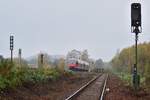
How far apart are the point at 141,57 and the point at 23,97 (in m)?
68.7

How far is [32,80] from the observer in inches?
1057

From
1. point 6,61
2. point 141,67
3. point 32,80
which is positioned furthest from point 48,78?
point 141,67

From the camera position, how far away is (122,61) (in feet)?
439

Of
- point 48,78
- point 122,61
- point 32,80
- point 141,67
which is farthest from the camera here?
point 122,61

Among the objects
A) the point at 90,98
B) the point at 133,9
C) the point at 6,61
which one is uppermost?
the point at 133,9

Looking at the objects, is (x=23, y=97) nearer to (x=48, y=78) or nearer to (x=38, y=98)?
(x=38, y=98)

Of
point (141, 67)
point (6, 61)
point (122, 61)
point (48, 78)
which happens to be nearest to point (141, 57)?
point (141, 67)

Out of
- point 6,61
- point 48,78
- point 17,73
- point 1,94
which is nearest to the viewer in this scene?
point 1,94

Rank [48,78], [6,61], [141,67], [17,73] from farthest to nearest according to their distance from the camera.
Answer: [141,67] < [48,78] < [17,73] < [6,61]

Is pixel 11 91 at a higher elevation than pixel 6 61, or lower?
lower

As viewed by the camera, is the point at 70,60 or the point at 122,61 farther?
the point at 122,61

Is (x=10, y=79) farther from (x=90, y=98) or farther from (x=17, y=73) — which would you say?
(x=90, y=98)

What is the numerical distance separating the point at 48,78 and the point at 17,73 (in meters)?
10.2

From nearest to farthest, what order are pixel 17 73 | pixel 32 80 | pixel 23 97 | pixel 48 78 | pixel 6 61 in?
1. pixel 23 97
2. pixel 6 61
3. pixel 17 73
4. pixel 32 80
5. pixel 48 78
